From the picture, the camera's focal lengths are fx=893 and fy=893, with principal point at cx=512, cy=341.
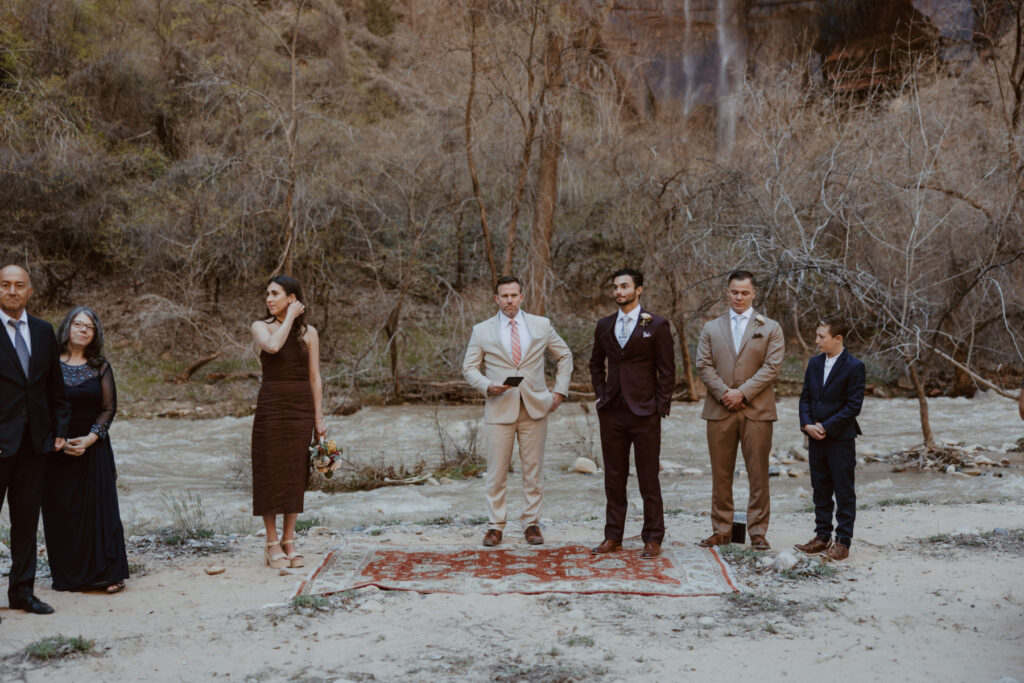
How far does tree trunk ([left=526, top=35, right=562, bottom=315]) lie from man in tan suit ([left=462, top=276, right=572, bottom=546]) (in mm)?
7814

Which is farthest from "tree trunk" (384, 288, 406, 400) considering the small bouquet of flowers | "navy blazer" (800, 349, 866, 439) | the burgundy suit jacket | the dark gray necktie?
the dark gray necktie

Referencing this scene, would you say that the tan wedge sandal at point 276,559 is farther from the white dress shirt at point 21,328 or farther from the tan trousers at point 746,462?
the tan trousers at point 746,462

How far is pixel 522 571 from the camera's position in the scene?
606cm

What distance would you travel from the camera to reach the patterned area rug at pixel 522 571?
18.5 ft

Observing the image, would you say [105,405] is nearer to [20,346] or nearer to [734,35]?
[20,346]

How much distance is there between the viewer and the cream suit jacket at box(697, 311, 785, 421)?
6539 mm

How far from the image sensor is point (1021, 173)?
1333 cm

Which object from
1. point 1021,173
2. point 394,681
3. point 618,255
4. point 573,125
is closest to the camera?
point 394,681

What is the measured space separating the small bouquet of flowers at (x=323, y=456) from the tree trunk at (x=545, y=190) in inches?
343

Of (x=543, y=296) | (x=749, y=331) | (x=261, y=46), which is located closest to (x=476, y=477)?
(x=543, y=296)

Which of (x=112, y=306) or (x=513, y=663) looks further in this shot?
(x=112, y=306)

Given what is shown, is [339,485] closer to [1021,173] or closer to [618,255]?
[1021,173]

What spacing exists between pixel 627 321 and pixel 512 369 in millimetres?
976

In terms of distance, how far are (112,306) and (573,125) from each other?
44.9 feet
